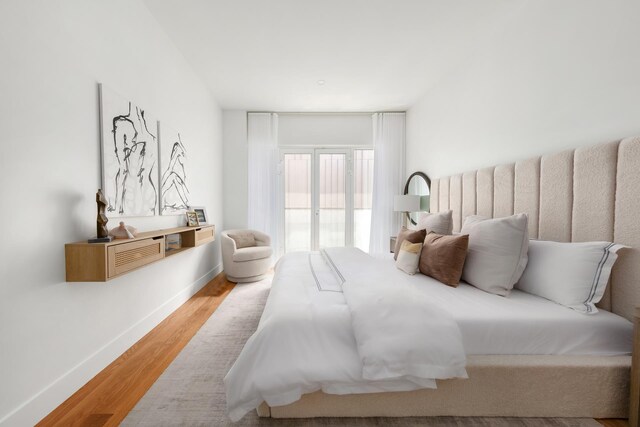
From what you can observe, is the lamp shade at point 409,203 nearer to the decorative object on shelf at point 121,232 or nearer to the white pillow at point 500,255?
the white pillow at point 500,255

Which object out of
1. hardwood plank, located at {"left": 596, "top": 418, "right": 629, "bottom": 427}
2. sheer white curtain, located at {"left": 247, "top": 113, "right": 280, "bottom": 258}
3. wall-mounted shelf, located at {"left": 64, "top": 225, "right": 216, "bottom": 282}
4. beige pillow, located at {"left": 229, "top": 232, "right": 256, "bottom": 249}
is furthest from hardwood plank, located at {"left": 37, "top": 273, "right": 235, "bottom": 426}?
hardwood plank, located at {"left": 596, "top": 418, "right": 629, "bottom": 427}

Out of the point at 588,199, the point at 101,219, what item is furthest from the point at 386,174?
the point at 101,219

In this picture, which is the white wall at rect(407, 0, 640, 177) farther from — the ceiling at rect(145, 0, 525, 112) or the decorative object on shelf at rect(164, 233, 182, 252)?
the decorative object on shelf at rect(164, 233, 182, 252)

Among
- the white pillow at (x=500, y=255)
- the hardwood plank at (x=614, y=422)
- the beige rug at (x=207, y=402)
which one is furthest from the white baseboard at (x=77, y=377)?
the hardwood plank at (x=614, y=422)

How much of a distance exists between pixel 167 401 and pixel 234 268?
2180 millimetres

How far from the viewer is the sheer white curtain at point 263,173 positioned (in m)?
4.66

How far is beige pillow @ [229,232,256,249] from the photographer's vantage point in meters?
4.09

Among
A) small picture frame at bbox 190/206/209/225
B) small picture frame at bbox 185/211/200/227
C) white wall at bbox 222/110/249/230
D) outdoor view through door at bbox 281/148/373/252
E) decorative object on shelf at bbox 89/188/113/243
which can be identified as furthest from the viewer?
outdoor view through door at bbox 281/148/373/252

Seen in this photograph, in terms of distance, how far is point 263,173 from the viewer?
471cm

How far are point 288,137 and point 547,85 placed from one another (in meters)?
3.57

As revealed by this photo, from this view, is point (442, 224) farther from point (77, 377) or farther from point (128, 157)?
point (77, 377)

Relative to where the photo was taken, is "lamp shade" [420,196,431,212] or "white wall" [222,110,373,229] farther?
"white wall" [222,110,373,229]

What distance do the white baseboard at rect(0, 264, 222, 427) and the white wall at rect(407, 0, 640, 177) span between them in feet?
11.0

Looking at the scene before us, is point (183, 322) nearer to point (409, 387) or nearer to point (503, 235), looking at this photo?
point (409, 387)
